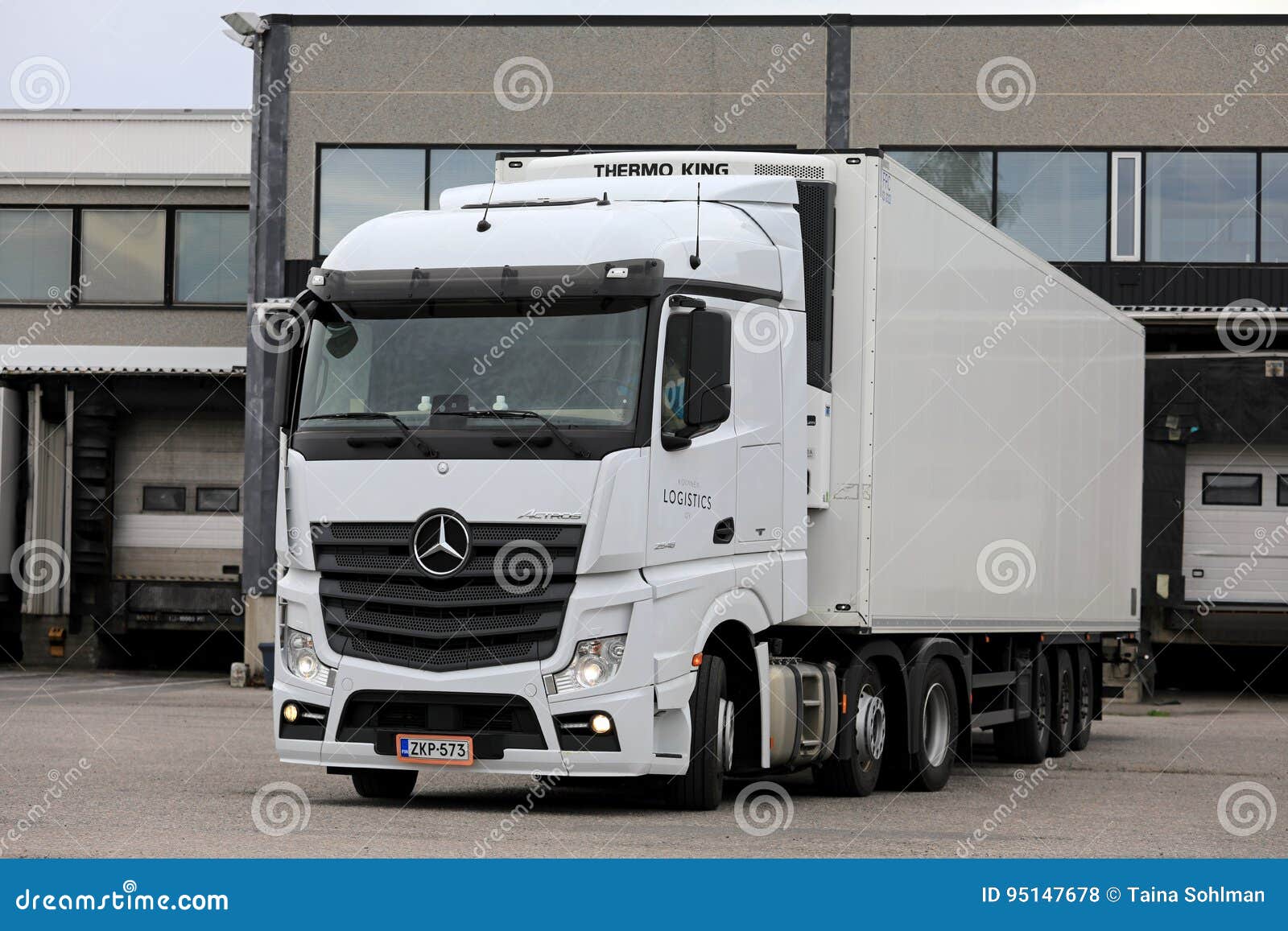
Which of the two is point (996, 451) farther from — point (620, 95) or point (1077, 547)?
point (620, 95)

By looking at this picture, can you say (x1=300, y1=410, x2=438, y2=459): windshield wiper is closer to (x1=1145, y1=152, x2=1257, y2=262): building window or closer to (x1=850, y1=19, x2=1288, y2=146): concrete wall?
(x1=850, y1=19, x2=1288, y2=146): concrete wall

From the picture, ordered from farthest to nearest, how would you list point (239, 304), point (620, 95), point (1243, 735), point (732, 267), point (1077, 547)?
point (239, 304) → point (620, 95) → point (1243, 735) → point (1077, 547) → point (732, 267)

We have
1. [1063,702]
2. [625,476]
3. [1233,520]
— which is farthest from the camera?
[1233,520]

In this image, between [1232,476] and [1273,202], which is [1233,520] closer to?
[1232,476]

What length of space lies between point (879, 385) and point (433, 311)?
10.7 feet

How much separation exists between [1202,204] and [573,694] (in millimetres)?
18391

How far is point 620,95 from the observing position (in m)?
26.3

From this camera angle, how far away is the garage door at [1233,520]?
87.3 feet

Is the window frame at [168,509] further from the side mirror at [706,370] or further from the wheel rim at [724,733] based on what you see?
the side mirror at [706,370]

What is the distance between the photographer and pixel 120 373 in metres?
29.3

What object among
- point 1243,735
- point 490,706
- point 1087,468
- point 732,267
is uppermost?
point 732,267

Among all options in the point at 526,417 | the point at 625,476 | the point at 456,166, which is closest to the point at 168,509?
the point at 456,166

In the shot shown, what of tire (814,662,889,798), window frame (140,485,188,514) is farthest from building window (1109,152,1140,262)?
window frame (140,485,188,514)

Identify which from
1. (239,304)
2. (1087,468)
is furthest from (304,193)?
(1087,468)
